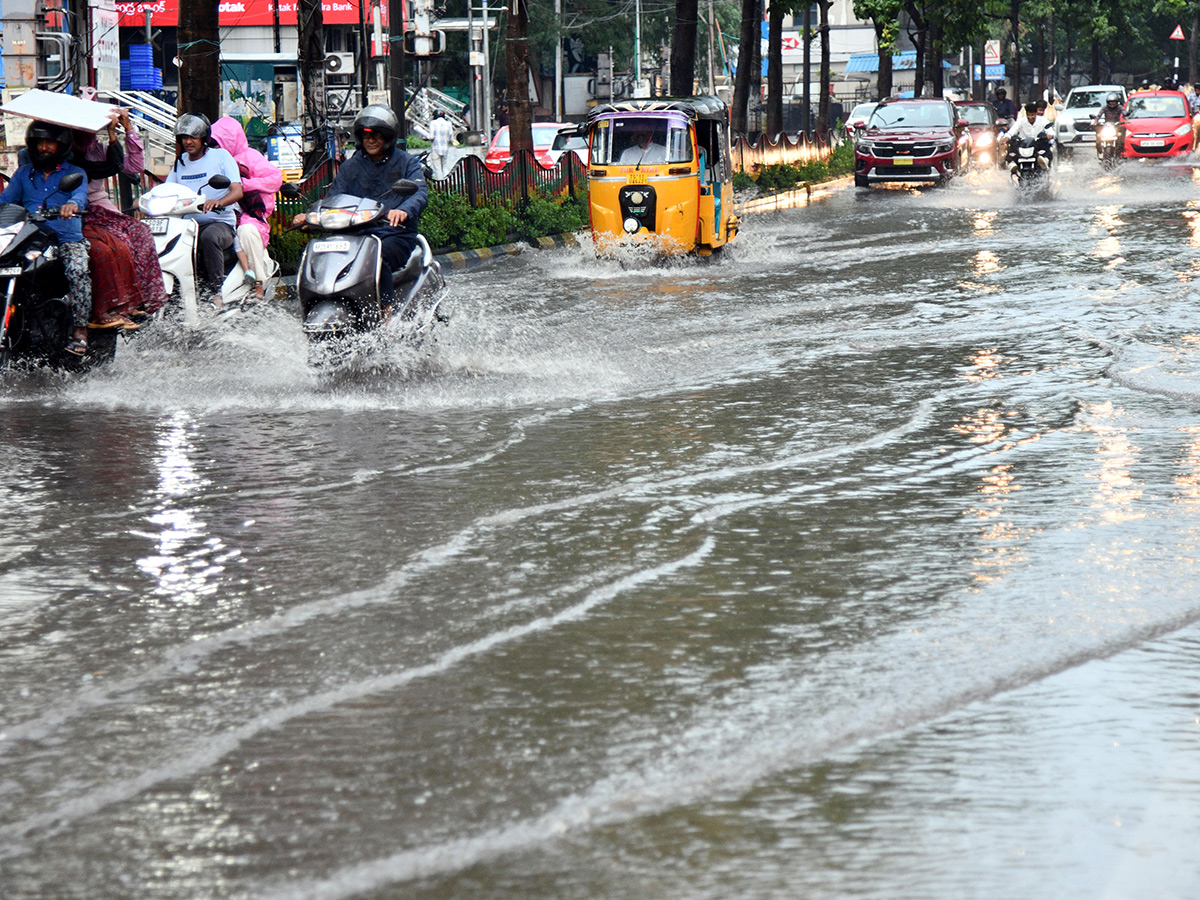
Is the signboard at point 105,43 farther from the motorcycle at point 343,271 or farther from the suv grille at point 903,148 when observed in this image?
the suv grille at point 903,148

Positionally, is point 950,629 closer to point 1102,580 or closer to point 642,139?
point 1102,580

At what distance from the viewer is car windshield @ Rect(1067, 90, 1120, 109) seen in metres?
54.2

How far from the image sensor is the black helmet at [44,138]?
35.4ft

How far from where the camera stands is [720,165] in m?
21.3

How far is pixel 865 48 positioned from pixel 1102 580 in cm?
11558

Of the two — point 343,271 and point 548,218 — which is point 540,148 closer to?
point 548,218

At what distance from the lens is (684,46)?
3381 centimetres

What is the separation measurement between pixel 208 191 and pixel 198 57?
5.33 metres

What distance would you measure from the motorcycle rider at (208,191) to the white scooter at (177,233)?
17cm

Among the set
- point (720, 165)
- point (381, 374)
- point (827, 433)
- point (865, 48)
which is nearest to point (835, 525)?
point (827, 433)

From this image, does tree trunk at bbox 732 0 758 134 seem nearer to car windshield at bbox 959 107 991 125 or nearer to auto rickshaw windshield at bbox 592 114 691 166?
car windshield at bbox 959 107 991 125

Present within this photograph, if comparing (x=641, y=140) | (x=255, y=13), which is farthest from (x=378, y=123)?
(x=255, y=13)

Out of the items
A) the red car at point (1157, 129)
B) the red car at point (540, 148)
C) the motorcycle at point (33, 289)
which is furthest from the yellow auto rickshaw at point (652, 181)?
the red car at point (1157, 129)

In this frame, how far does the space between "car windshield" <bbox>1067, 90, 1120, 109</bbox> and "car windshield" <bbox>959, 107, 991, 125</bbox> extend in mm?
12809
